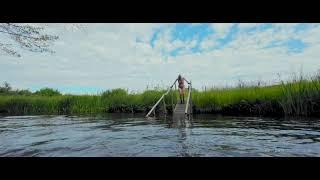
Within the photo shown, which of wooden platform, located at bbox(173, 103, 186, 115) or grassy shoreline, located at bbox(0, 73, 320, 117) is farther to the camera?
wooden platform, located at bbox(173, 103, 186, 115)

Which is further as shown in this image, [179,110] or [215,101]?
[215,101]

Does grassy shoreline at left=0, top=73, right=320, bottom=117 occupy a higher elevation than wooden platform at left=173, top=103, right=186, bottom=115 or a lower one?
higher

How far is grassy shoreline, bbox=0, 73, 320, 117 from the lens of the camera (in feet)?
59.4

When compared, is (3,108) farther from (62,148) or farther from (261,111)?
(62,148)

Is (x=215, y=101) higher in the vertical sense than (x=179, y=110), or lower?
higher

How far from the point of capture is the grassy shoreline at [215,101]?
59.4ft

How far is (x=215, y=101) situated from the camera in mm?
23469

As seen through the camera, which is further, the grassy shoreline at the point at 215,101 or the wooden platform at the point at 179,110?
the wooden platform at the point at 179,110

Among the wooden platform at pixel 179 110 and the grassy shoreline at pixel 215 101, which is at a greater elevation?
the grassy shoreline at pixel 215 101
